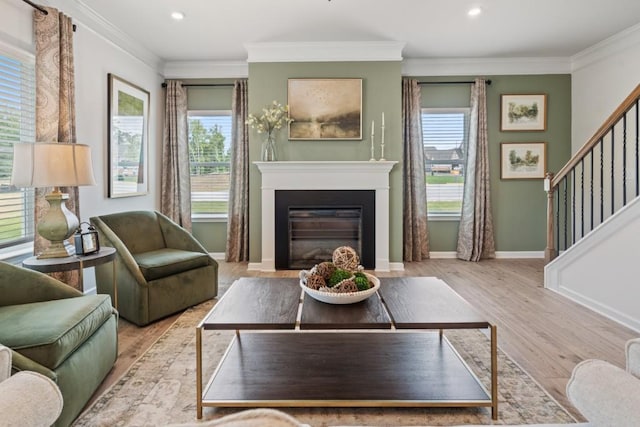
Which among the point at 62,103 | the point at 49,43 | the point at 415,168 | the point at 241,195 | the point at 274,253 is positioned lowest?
the point at 274,253

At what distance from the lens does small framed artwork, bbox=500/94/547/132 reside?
5188 millimetres

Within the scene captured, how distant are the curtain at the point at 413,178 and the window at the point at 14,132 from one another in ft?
13.3

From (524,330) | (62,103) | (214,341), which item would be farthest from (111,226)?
(524,330)

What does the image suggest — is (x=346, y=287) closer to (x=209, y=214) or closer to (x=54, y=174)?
(x=54, y=174)

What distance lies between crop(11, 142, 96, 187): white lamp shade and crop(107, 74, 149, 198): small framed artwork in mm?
1607

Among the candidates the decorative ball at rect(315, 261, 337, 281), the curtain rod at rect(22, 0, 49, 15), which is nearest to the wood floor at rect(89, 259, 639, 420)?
the decorative ball at rect(315, 261, 337, 281)

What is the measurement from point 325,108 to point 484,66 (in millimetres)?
2364

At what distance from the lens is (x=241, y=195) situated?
16.8 feet

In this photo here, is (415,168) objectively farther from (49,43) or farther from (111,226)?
(49,43)

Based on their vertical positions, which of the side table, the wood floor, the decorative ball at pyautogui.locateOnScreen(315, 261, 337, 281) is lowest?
the wood floor

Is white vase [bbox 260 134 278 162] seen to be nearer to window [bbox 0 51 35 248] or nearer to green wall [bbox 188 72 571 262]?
green wall [bbox 188 72 571 262]

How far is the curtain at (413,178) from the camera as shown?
5.08 meters

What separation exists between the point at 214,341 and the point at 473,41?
4345 millimetres

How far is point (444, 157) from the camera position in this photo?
17.6ft
